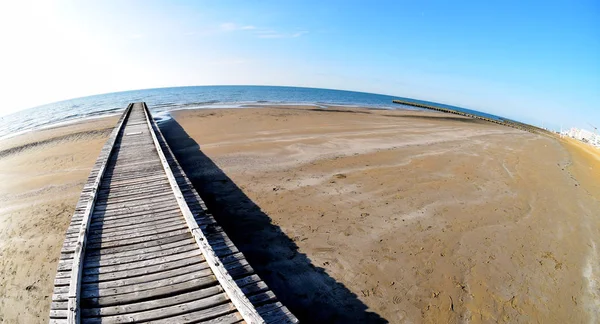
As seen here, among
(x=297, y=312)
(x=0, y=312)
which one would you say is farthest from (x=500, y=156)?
(x=0, y=312)

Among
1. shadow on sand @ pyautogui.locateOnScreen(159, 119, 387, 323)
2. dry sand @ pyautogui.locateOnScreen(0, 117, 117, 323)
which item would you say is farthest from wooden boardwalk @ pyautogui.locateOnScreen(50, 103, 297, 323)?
dry sand @ pyautogui.locateOnScreen(0, 117, 117, 323)

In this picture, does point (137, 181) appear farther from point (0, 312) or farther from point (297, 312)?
point (297, 312)

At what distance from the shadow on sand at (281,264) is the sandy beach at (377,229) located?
0.10ft

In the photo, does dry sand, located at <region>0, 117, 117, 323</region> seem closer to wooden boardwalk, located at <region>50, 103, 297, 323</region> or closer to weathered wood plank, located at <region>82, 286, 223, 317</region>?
wooden boardwalk, located at <region>50, 103, 297, 323</region>

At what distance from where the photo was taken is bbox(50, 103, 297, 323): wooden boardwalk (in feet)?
12.4

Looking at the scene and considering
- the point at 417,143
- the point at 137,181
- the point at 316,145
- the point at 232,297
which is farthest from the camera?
the point at 417,143

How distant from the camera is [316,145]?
650 inches

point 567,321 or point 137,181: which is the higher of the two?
point 137,181

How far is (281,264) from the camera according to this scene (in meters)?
6.17

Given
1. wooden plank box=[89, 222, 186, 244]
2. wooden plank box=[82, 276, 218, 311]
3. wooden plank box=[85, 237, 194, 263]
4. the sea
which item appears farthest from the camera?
the sea

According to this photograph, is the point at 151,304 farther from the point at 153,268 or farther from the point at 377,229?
the point at 377,229

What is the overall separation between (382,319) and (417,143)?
15.7 m

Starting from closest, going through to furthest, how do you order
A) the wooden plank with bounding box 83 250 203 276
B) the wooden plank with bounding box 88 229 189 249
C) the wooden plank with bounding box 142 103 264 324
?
the wooden plank with bounding box 142 103 264 324 < the wooden plank with bounding box 83 250 203 276 < the wooden plank with bounding box 88 229 189 249

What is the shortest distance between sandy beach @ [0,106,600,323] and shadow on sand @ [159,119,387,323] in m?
0.03
